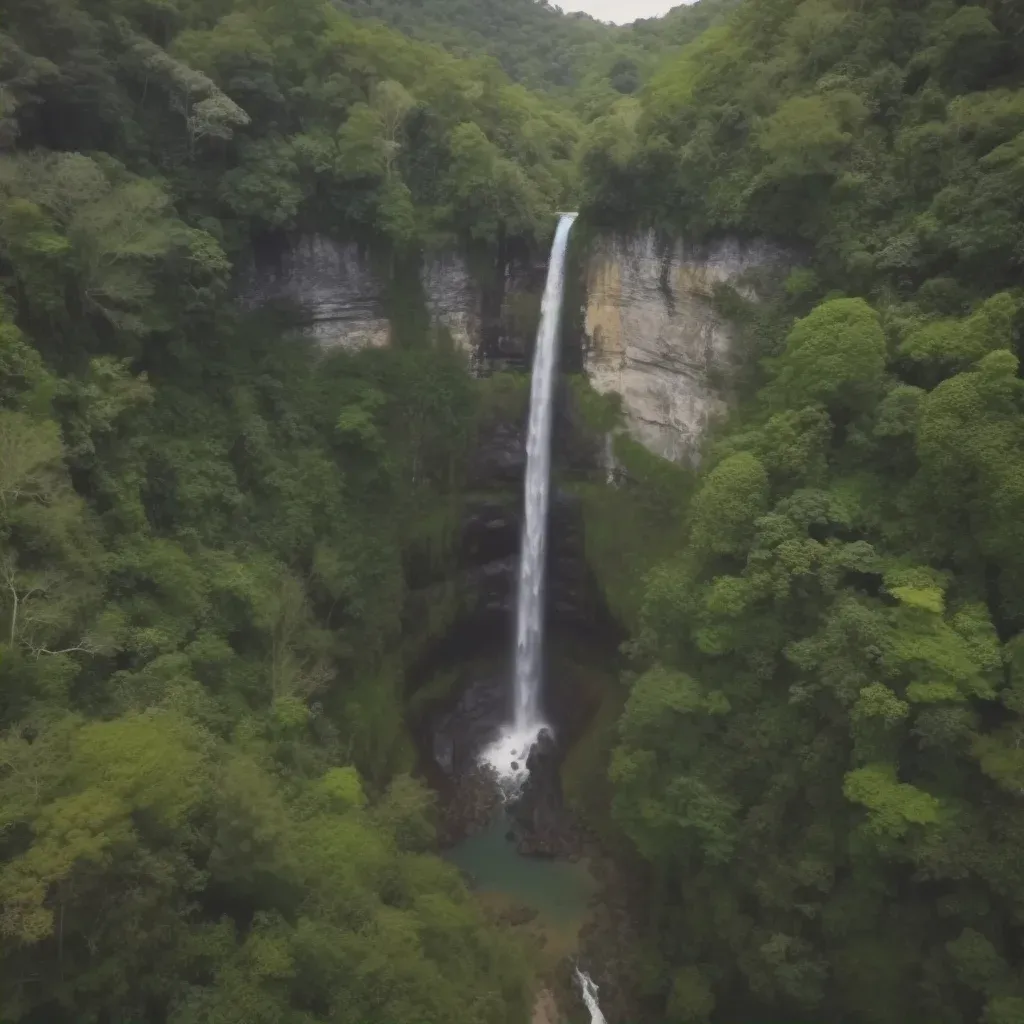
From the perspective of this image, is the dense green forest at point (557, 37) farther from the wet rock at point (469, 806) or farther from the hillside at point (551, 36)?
the wet rock at point (469, 806)

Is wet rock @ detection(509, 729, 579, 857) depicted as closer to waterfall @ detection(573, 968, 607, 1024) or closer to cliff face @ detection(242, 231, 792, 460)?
waterfall @ detection(573, 968, 607, 1024)

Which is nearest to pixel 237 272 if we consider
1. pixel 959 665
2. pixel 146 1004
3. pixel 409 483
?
pixel 409 483

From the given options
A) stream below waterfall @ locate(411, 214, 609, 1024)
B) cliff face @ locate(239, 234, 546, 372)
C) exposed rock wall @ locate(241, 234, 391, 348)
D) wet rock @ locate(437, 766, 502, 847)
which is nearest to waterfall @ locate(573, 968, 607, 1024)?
stream below waterfall @ locate(411, 214, 609, 1024)

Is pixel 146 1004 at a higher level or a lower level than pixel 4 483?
lower

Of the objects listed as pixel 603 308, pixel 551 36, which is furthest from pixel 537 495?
pixel 551 36

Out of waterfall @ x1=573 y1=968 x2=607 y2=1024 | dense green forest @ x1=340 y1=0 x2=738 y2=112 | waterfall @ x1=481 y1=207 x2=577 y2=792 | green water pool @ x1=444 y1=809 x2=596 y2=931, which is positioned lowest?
green water pool @ x1=444 y1=809 x2=596 y2=931

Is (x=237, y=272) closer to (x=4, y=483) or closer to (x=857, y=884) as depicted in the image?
(x=4, y=483)
